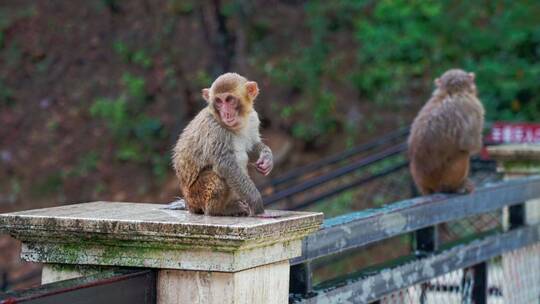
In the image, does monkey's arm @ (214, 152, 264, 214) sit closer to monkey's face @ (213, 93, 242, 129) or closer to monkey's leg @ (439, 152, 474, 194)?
monkey's face @ (213, 93, 242, 129)

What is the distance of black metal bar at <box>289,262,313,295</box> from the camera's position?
3839mm

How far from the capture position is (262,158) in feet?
15.0

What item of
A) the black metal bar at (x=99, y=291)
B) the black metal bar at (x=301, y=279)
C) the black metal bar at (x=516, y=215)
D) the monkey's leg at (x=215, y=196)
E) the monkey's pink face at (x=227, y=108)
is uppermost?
the monkey's pink face at (x=227, y=108)

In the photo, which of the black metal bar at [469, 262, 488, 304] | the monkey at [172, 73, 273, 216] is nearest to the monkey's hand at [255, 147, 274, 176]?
the monkey at [172, 73, 273, 216]

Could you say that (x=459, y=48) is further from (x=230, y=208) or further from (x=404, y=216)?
(x=230, y=208)

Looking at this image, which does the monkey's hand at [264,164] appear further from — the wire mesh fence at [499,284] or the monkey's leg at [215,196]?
the wire mesh fence at [499,284]

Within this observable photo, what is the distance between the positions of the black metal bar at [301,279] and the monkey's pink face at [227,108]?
87cm

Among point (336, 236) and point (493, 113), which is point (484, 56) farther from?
point (336, 236)

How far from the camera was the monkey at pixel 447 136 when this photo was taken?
779 centimetres

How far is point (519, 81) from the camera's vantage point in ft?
45.9

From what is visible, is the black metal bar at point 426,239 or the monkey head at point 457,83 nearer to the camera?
the black metal bar at point 426,239

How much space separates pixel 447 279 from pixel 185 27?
12.5 meters

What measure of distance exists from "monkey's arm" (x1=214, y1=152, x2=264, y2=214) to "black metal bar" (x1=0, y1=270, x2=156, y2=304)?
1223 millimetres

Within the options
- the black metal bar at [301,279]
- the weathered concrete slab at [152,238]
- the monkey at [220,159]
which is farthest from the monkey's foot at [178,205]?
the weathered concrete slab at [152,238]
